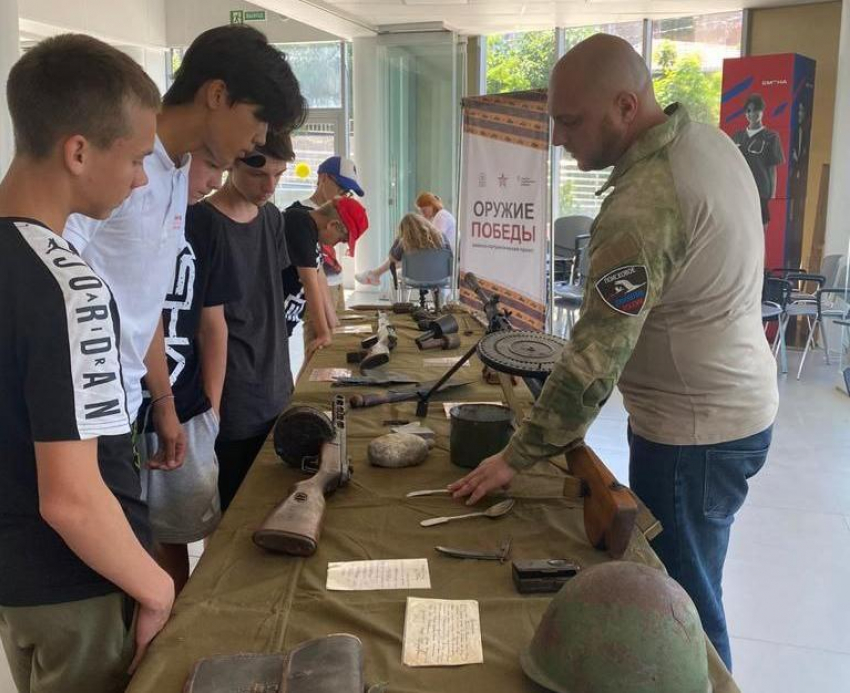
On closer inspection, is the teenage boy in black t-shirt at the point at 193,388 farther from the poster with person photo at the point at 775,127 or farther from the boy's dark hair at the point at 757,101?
the boy's dark hair at the point at 757,101

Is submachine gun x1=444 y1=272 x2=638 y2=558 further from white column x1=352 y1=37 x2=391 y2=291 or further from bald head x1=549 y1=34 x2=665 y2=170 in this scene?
white column x1=352 y1=37 x2=391 y2=291

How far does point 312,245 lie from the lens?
110 inches

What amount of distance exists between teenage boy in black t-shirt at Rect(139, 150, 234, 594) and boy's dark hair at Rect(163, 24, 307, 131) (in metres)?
0.25

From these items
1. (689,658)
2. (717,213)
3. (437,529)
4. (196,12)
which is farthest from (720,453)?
(196,12)

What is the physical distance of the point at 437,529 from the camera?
136 cm

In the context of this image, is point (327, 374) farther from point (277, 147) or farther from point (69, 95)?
point (69, 95)

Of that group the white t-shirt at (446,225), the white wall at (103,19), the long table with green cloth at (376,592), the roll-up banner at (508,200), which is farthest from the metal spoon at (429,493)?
the white wall at (103,19)

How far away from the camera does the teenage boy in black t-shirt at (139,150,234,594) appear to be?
1.78 metres

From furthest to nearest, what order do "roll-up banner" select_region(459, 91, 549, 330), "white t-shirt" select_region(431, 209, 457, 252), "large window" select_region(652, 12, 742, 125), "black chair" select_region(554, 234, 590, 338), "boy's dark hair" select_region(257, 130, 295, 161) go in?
1. "large window" select_region(652, 12, 742, 125)
2. "white t-shirt" select_region(431, 209, 457, 252)
3. "black chair" select_region(554, 234, 590, 338)
4. "roll-up banner" select_region(459, 91, 549, 330)
5. "boy's dark hair" select_region(257, 130, 295, 161)

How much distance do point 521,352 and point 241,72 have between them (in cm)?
78

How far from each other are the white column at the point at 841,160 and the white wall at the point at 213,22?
204 inches

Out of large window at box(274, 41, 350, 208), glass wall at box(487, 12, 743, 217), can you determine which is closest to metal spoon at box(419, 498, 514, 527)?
glass wall at box(487, 12, 743, 217)

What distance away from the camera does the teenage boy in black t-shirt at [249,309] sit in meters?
1.97

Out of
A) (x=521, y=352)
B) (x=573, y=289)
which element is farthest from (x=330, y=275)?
(x=573, y=289)
